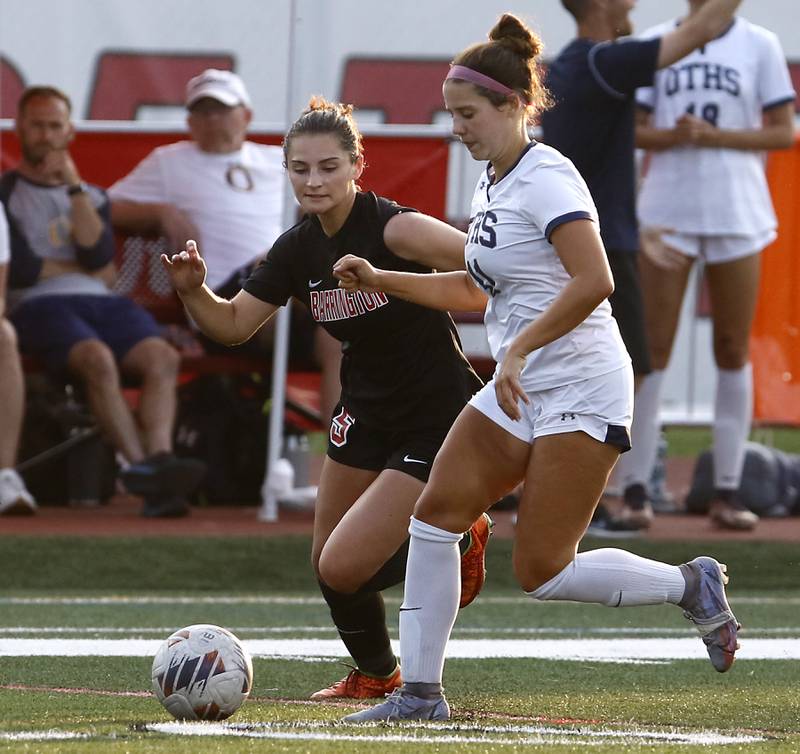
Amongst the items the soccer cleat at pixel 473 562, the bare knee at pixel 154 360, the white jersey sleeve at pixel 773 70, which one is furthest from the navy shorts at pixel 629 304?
the soccer cleat at pixel 473 562

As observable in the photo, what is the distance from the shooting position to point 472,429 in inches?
198

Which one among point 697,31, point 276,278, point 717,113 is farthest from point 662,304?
point 276,278

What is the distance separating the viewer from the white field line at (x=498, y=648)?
6.47 m

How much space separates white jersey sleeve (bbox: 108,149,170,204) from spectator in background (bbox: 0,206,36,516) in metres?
1.24

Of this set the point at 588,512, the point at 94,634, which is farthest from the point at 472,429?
the point at 94,634

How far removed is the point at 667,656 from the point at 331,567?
1544mm

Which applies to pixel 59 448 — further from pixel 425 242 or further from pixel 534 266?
pixel 534 266

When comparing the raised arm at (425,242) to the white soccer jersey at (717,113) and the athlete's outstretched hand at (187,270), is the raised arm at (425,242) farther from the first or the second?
the white soccer jersey at (717,113)

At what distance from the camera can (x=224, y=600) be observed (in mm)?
8305

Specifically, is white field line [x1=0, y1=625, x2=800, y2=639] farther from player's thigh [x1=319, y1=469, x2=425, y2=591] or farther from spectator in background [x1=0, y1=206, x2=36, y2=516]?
spectator in background [x1=0, y1=206, x2=36, y2=516]

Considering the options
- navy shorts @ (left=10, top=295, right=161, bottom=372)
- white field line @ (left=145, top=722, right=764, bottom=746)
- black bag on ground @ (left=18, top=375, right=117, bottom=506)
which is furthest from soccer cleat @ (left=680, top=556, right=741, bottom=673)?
black bag on ground @ (left=18, top=375, right=117, bottom=506)

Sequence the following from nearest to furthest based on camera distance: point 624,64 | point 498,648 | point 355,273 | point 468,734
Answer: point 468,734 → point 355,273 → point 498,648 → point 624,64

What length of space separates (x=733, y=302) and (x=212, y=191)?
9.60 feet

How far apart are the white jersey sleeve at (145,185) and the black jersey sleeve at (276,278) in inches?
192
